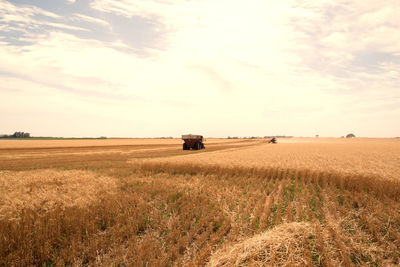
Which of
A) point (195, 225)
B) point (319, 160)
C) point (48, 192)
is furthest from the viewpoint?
point (319, 160)

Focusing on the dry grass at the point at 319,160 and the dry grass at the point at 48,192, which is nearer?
the dry grass at the point at 48,192

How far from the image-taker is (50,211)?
652 cm

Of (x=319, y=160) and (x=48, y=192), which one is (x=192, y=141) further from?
(x=48, y=192)

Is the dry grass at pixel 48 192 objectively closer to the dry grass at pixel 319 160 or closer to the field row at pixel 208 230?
the field row at pixel 208 230

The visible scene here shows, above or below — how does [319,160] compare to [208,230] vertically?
above

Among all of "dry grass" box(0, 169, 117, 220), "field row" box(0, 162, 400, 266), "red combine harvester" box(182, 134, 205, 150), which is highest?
"red combine harvester" box(182, 134, 205, 150)

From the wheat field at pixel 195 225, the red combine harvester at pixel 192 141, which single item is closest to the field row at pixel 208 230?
A: the wheat field at pixel 195 225

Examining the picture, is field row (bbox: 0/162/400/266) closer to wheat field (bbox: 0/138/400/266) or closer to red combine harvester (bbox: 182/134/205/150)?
wheat field (bbox: 0/138/400/266)

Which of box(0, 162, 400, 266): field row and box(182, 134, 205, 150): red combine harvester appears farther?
box(182, 134, 205, 150): red combine harvester

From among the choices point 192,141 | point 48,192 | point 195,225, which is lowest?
point 195,225

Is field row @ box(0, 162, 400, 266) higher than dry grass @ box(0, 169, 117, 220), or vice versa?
dry grass @ box(0, 169, 117, 220)

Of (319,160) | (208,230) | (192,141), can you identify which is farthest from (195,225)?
(192,141)

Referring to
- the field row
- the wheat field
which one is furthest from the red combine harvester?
the field row

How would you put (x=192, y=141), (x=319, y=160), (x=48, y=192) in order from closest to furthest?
(x=48, y=192) → (x=319, y=160) → (x=192, y=141)
